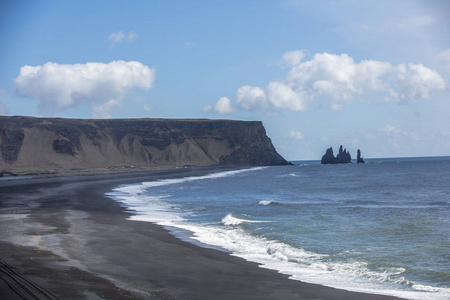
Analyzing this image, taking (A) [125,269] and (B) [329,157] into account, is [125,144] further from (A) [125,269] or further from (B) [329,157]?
(A) [125,269]

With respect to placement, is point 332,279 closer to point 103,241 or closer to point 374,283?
point 374,283

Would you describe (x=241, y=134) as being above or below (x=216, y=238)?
above

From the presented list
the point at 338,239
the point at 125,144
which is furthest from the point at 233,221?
the point at 125,144

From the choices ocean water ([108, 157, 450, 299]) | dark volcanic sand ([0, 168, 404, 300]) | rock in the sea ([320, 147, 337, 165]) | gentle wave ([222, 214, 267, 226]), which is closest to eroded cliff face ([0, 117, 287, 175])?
rock in the sea ([320, 147, 337, 165])

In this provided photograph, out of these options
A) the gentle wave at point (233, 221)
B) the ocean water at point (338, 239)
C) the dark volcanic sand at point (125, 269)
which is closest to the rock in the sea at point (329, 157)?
the ocean water at point (338, 239)

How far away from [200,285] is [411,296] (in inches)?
195

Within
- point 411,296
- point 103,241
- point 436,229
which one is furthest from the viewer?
point 436,229

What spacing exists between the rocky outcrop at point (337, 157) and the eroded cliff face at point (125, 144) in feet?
67.5

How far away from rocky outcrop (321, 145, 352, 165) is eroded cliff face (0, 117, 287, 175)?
810 inches

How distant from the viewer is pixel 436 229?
65.7ft

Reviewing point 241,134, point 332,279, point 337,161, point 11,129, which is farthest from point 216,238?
point 337,161

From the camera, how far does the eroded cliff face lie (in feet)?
370

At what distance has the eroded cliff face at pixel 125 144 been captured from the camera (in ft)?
370

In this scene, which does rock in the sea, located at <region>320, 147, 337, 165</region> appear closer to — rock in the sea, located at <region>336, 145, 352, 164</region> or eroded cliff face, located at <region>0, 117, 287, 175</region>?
rock in the sea, located at <region>336, 145, 352, 164</region>
